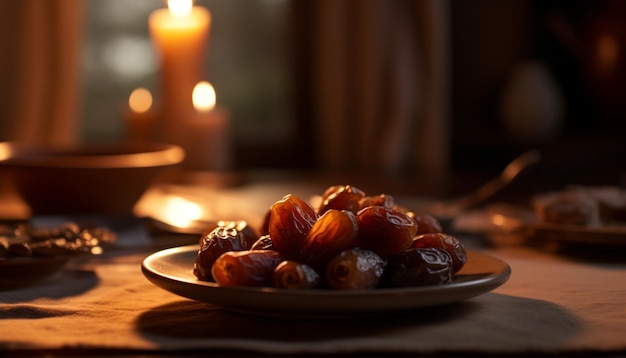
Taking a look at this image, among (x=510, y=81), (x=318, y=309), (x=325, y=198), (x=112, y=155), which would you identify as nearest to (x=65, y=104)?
(x=112, y=155)

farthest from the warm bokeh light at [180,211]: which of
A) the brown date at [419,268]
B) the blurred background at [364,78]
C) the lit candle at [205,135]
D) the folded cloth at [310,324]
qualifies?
the blurred background at [364,78]

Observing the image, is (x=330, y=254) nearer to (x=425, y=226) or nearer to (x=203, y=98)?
(x=425, y=226)

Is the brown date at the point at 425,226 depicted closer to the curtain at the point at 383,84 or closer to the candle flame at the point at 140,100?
the curtain at the point at 383,84

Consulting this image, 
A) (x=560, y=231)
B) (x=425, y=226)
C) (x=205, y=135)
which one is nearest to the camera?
(x=425, y=226)

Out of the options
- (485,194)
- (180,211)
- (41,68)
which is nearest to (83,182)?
(180,211)

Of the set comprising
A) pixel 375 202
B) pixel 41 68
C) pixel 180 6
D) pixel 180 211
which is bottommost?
pixel 180 211

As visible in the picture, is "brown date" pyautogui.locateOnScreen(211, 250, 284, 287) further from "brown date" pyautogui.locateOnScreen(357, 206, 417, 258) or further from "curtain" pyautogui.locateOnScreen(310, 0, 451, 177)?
"curtain" pyautogui.locateOnScreen(310, 0, 451, 177)
